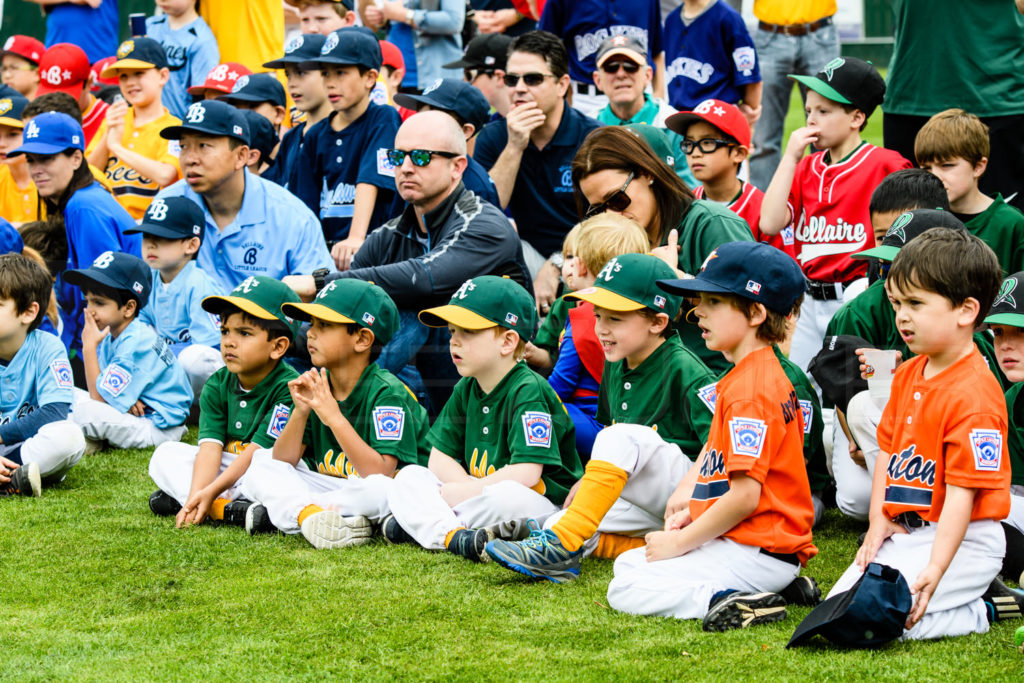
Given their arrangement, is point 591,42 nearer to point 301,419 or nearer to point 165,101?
point 165,101

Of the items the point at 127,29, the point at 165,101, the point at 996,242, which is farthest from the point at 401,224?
the point at 127,29

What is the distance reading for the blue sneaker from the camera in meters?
3.80

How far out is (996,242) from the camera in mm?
5000

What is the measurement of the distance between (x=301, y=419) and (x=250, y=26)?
5.69 m

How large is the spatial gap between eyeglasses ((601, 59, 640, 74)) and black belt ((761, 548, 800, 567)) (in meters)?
4.03

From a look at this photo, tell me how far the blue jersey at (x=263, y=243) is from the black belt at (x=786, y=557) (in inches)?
139

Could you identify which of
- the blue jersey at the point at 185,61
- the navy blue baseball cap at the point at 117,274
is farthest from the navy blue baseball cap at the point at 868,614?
the blue jersey at the point at 185,61

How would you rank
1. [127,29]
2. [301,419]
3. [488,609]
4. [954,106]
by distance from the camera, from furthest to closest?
1. [127,29]
2. [954,106]
3. [301,419]
4. [488,609]

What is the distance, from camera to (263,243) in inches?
256

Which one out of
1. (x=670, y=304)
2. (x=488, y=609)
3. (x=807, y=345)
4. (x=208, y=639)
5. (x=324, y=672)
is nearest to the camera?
(x=324, y=672)

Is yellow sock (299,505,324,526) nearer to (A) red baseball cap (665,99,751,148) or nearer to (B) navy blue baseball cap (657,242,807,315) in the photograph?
(B) navy blue baseball cap (657,242,807,315)

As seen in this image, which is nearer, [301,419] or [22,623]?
[22,623]

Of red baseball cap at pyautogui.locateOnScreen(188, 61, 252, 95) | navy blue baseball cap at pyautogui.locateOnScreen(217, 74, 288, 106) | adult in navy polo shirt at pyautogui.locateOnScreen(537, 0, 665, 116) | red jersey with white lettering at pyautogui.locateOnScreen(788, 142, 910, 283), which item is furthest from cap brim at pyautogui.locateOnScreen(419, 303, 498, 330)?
red baseball cap at pyautogui.locateOnScreen(188, 61, 252, 95)

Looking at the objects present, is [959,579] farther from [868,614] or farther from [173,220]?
[173,220]
